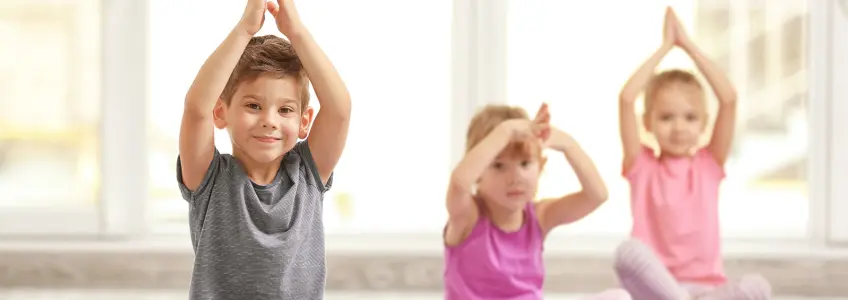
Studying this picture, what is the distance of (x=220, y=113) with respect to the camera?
188 cm

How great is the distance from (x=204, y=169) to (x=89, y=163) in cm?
188

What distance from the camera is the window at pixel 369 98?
3623mm

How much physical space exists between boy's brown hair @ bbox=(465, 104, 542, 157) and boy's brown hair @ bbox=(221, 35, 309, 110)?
0.62m

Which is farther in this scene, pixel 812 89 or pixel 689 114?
pixel 812 89

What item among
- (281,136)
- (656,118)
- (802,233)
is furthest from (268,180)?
(802,233)

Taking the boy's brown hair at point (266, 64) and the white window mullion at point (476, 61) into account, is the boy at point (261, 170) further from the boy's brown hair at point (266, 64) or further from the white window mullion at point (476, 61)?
the white window mullion at point (476, 61)

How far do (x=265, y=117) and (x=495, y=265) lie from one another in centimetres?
75

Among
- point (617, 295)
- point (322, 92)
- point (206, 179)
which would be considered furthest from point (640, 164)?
point (206, 179)

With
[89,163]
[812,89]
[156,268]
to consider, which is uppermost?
[812,89]

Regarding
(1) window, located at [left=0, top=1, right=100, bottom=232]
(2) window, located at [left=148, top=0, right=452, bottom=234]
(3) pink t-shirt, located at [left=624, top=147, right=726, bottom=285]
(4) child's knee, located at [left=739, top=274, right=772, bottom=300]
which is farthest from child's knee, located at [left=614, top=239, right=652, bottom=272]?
(1) window, located at [left=0, top=1, right=100, bottom=232]

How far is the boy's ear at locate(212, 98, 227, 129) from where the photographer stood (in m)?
1.87

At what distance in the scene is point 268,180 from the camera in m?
A: 1.90

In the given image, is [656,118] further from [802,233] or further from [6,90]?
[6,90]

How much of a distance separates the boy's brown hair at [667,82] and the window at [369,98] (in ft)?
2.92
